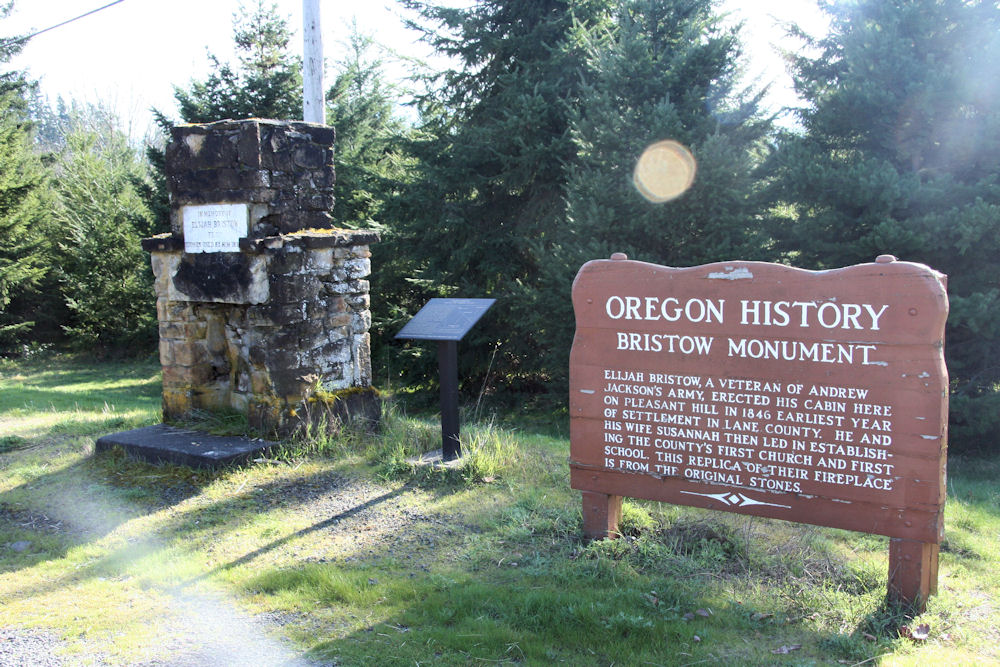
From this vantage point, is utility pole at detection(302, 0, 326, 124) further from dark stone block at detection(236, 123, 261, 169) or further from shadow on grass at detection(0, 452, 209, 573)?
shadow on grass at detection(0, 452, 209, 573)

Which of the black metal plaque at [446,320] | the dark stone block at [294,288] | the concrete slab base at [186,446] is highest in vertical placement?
the dark stone block at [294,288]

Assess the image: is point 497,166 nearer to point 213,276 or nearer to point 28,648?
point 213,276

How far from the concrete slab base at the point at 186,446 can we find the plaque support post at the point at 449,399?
57.5 inches

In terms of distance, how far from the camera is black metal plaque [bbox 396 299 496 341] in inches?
228

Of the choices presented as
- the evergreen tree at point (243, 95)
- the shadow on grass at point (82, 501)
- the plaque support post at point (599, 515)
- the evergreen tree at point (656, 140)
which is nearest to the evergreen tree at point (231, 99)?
the evergreen tree at point (243, 95)

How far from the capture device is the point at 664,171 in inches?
394

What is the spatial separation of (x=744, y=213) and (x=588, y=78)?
12.0ft

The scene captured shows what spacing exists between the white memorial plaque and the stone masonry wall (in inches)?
2.4

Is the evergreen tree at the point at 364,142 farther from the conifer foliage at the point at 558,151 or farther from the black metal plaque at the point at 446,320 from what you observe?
the black metal plaque at the point at 446,320

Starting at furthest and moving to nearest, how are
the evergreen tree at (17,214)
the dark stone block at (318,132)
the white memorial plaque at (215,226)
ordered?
the evergreen tree at (17,214), the dark stone block at (318,132), the white memorial plaque at (215,226)

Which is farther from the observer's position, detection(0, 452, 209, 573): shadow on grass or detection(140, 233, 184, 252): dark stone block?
detection(140, 233, 184, 252): dark stone block

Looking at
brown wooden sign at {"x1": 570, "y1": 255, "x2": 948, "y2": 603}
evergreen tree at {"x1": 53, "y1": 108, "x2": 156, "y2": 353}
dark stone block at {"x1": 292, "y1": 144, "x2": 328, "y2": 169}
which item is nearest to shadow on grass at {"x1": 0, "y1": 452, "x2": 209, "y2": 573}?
dark stone block at {"x1": 292, "y1": 144, "x2": 328, "y2": 169}

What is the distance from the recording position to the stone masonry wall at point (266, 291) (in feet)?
21.0

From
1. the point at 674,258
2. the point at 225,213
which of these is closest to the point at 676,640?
the point at 225,213
